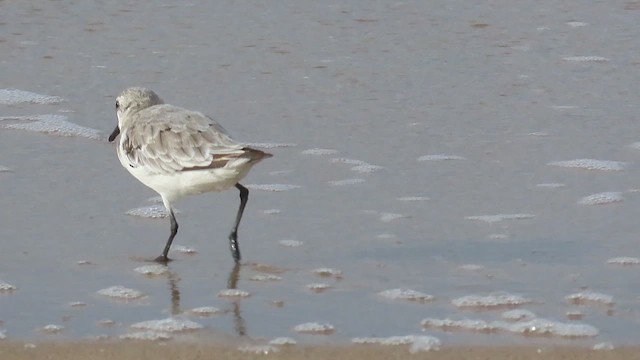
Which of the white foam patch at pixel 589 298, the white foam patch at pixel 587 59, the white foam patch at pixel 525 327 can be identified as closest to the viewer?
the white foam patch at pixel 525 327

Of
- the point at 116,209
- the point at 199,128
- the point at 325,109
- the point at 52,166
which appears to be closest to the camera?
the point at 199,128

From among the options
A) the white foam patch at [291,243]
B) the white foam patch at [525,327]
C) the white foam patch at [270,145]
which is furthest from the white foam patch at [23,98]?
the white foam patch at [525,327]

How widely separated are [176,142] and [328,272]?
94 centimetres

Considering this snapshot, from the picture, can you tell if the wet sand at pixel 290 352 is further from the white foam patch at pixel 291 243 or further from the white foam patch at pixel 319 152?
the white foam patch at pixel 319 152

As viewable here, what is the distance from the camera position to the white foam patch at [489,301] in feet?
17.7

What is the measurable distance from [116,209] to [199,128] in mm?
764

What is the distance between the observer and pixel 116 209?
22.1ft

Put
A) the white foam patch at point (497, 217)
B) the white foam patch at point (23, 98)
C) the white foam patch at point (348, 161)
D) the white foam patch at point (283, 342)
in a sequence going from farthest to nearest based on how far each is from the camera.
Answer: the white foam patch at point (23, 98)
the white foam patch at point (348, 161)
the white foam patch at point (497, 217)
the white foam patch at point (283, 342)

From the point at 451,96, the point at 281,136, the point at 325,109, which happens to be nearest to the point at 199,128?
the point at 281,136

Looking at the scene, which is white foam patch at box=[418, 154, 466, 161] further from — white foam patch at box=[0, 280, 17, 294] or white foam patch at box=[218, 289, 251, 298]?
white foam patch at box=[0, 280, 17, 294]

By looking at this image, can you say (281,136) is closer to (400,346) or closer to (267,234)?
(267,234)

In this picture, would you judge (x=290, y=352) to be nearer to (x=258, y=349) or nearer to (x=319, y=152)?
(x=258, y=349)

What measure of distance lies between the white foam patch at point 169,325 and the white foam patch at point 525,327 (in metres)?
0.86

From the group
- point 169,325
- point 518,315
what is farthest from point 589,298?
point 169,325
